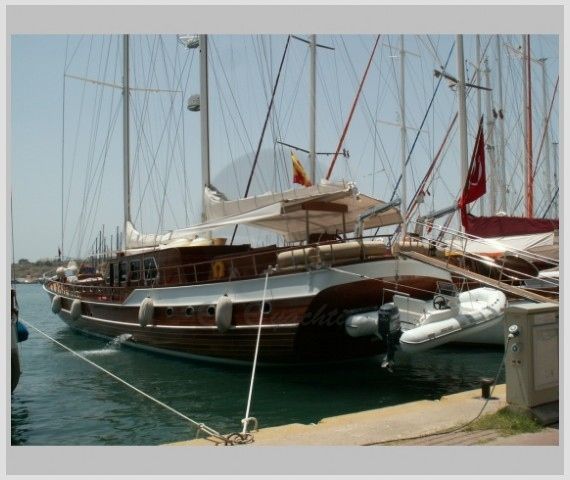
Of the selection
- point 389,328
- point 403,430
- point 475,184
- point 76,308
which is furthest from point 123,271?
point 403,430

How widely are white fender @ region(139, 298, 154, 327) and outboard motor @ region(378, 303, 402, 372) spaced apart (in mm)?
6914

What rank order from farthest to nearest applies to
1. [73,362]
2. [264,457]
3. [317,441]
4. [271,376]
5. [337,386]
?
[73,362], [271,376], [337,386], [317,441], [264,457]

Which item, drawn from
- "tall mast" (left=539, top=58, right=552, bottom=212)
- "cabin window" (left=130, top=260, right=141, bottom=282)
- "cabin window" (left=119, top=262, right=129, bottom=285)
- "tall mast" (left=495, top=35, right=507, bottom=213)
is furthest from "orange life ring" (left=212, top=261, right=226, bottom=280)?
"tall mast" (left=495, top=35, right=507, bottom=213)

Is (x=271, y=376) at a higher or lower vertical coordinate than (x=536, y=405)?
lower

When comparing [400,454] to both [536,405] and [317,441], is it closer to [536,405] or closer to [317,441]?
[317,441]

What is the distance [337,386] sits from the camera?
456 inches

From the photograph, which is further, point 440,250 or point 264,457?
point 440,250

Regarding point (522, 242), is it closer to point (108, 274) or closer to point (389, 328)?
point (389, 328)

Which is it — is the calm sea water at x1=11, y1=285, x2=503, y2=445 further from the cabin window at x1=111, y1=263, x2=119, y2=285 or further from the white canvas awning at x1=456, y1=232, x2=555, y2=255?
the white canvas awning at x1=456, y1=232, x2=555, y2=255

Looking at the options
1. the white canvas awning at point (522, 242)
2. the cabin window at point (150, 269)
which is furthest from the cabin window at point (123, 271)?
the white canvas awning at point (522, 242)

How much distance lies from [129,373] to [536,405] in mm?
10164

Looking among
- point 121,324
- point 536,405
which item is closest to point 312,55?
point 121,324

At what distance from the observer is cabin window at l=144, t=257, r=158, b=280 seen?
15.8 meters

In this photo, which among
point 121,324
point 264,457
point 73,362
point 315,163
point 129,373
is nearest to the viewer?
point 264,457
